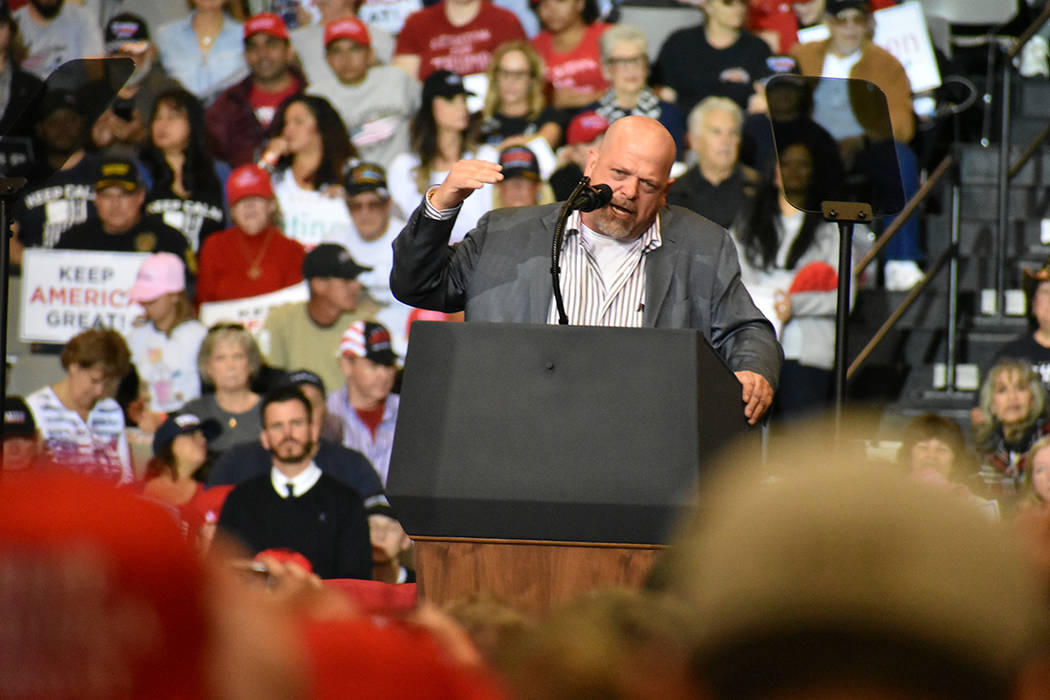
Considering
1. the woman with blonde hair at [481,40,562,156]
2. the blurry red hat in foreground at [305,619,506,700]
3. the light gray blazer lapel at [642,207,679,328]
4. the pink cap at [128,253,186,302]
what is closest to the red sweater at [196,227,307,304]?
the pink cap at [128,253,186,302]

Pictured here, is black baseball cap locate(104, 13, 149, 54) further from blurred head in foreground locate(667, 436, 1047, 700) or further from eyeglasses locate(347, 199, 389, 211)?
blurred head in foreground locate(667, 436, 1047, 700)

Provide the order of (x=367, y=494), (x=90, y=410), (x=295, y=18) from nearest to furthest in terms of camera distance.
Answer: (x=367, y=494)
(x=90, y=410)
(x=295, y=18)

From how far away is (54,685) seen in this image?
61cm

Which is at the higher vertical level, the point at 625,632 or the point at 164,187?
the point at 164,187

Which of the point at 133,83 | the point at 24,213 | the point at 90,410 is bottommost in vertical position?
the point at 90,410

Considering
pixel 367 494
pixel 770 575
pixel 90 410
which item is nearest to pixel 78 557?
pixel 770 575

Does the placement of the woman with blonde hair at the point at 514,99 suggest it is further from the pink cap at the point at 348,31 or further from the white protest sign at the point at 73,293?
the white protest sign at the point at 73,293

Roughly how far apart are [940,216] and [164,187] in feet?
13.2

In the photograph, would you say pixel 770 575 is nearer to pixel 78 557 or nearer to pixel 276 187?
pixel 78 557

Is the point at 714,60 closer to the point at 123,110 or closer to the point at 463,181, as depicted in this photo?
the point at 123,110

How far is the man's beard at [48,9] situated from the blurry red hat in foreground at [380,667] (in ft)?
25.1

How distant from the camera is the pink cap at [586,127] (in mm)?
6617

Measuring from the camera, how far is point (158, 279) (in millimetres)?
6707

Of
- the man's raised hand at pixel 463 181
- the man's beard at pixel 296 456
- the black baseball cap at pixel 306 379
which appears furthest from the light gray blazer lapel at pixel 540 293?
the black baseball cap at pixel 306 379
